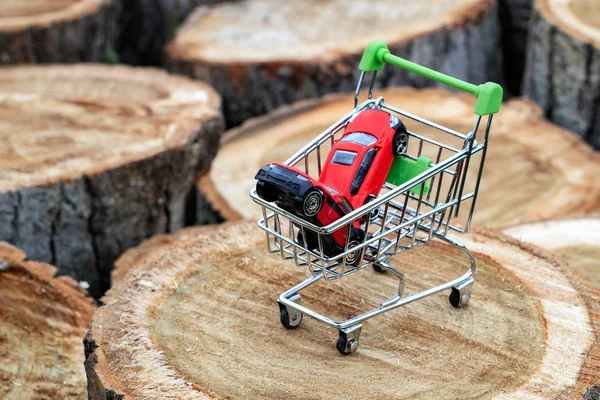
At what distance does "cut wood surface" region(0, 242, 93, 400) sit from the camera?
2902mm

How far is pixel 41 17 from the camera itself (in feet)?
18.5

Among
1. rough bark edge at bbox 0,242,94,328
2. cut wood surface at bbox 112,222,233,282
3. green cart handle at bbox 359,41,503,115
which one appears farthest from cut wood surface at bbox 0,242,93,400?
green cart handle at bbox 359,41,503,115

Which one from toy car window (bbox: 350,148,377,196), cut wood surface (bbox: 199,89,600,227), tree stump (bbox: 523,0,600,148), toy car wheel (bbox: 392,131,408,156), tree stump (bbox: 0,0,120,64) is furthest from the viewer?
tree stump (bbox: 0,0,120,64)

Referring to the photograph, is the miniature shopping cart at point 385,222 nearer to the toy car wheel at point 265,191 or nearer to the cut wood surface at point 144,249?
the toy car wheel at point 265,191

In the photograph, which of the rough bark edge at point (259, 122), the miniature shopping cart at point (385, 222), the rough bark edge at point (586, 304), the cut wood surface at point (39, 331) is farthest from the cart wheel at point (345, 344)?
the rough bark edge at point (259, 122)

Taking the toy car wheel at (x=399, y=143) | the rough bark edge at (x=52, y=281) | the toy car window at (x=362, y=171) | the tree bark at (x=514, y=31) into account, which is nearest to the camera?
the toy car window at (x=362, y=171)

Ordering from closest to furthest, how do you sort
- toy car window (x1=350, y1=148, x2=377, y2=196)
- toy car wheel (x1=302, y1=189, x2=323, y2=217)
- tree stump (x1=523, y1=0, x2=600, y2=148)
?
toy car wheel (x1=302, y1=189, x2=323, y2=217) < toy car window (x1=350, y1=148, x2=377, y2=196) < tree stump (x1=523, y1=0, x2=600, y2=148)

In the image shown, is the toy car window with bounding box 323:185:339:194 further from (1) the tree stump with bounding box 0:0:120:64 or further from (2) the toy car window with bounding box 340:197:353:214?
(1) the tree stump with bounding box 0:0:120:64

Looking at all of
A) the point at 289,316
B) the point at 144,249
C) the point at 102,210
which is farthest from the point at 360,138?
the point at 102,210

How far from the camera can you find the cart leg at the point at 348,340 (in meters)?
2.47

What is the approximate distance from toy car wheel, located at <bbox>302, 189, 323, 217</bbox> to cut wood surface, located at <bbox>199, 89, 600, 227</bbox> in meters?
1.64

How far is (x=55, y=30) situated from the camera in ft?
18.3

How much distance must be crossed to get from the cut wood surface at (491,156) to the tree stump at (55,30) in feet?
4.93

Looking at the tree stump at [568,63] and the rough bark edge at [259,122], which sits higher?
the tree stump at [568,63]
